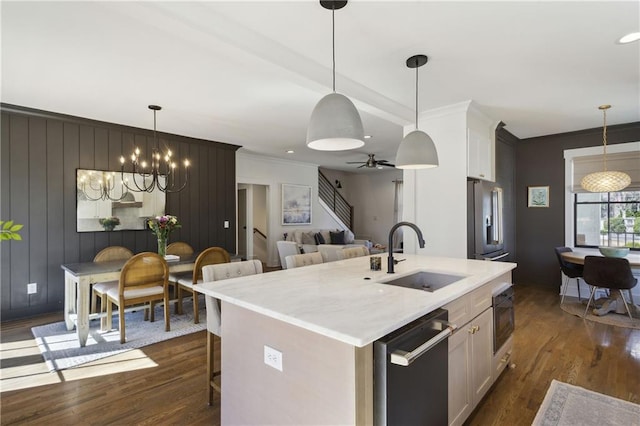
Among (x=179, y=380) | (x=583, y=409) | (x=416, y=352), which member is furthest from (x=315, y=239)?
(x=416, y=352)

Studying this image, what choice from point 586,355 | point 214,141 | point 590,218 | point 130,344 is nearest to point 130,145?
point 214,141

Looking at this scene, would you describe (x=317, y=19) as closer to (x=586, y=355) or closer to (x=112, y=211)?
(x=586, y=355)

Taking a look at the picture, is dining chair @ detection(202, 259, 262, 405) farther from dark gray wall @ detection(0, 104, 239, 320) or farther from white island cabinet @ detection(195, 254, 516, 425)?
dark gray wall @ detection(0, 104, 239, 320)

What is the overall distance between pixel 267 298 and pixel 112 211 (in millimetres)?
4198

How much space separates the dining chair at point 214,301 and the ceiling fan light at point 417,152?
1405 mm

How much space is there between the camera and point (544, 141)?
5.62 meters

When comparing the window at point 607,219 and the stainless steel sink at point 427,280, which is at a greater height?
the window at point 607,219

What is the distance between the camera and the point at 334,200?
10531 mm

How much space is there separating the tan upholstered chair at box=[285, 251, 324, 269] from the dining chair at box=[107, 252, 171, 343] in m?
1.63

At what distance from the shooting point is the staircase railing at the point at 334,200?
10.1m

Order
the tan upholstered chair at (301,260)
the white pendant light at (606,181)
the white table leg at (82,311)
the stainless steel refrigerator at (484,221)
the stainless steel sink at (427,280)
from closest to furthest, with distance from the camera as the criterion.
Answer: the stainless steel sink at (427,280) < the tan upholstered chair at (301,260) < the white table leg at (82,311) < the stainless steel refrigerator at (484,221) < the white pendant light at (606,181)

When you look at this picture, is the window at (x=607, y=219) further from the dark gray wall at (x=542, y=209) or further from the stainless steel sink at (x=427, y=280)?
the stainless steel sink at (x=427, y=280)

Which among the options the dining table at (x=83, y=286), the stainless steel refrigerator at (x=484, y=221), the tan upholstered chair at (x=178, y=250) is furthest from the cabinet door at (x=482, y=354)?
the tan upholstered chair at (x=178, y=250)

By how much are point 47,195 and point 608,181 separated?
7.35m
